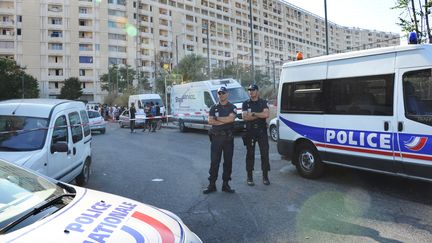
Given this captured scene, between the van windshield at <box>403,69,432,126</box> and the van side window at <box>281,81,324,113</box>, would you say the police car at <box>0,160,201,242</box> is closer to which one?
the van windshield at <box>403,69,432,126</box>

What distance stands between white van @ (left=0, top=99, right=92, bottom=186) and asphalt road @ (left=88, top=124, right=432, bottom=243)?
43.2 inches

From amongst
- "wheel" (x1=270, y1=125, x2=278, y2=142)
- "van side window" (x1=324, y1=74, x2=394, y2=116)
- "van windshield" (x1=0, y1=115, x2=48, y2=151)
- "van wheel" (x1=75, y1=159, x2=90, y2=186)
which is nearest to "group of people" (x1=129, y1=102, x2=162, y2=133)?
"wheel" (x1=270, y1=125, x2=278, y2=142)

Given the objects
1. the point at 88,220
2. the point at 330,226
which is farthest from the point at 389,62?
the point at 88,220

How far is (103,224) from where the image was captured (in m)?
2.59

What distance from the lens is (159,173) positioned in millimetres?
8984

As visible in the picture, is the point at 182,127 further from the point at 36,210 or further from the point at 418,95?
the point at 36,210

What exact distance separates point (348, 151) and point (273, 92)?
16868 millimetres

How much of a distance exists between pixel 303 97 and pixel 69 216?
5847 mm

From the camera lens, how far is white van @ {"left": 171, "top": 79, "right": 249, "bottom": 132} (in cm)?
1834

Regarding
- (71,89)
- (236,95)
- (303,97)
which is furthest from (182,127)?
(71,89)

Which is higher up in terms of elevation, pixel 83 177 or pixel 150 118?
pixel 150 118

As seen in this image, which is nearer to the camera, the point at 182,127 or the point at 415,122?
the point at 415,122

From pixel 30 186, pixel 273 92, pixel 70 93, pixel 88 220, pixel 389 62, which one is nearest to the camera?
pixel 88 220

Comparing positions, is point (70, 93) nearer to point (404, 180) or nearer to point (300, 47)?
point (404, 180)
